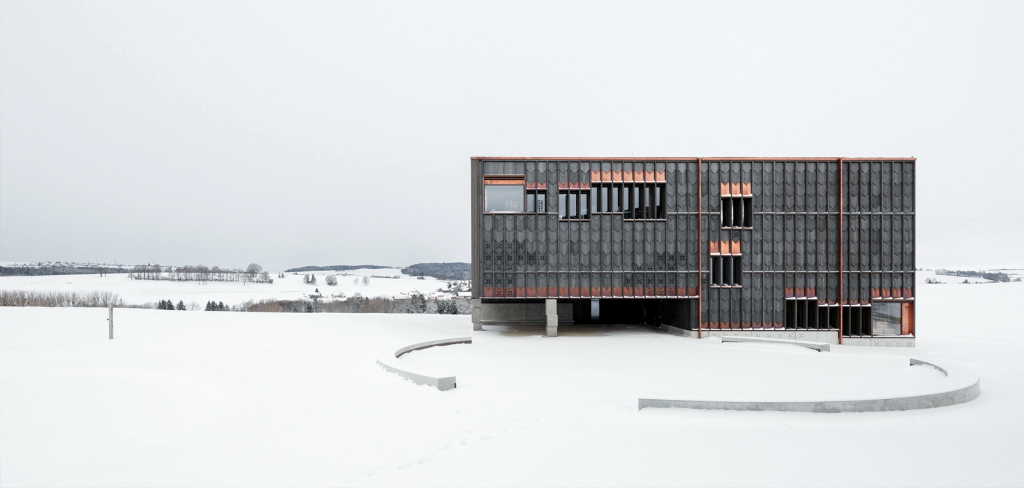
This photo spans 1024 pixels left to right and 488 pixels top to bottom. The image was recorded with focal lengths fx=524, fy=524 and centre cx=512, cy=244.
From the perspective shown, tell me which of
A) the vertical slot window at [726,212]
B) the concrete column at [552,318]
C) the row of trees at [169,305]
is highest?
the vertical slot window at [726,212]

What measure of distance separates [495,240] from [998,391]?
15305 mm

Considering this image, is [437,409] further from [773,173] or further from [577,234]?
[773,173]

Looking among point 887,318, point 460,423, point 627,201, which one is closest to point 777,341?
point 887,318

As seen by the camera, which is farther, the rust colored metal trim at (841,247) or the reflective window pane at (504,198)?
the rust colored metal trim at (841,247)

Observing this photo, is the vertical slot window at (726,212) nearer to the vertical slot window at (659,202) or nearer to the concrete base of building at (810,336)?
the vertical slot window at (659,202)

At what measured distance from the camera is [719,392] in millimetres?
10617

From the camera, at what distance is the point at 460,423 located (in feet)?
26.7

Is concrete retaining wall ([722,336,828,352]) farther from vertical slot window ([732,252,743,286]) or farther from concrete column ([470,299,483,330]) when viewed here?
concrete column ([470,299,483,330])

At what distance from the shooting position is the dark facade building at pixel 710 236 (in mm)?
21297

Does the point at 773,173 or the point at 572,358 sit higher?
the point at 773,173

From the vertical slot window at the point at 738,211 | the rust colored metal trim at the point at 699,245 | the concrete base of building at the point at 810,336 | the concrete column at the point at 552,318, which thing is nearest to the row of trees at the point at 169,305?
the concrete column at the point at 552,318

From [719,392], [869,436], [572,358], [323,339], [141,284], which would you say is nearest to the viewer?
[869,436]

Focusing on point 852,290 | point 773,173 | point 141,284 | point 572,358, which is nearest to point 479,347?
point 572,358

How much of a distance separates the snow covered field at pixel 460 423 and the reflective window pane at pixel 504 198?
23.3 ft
